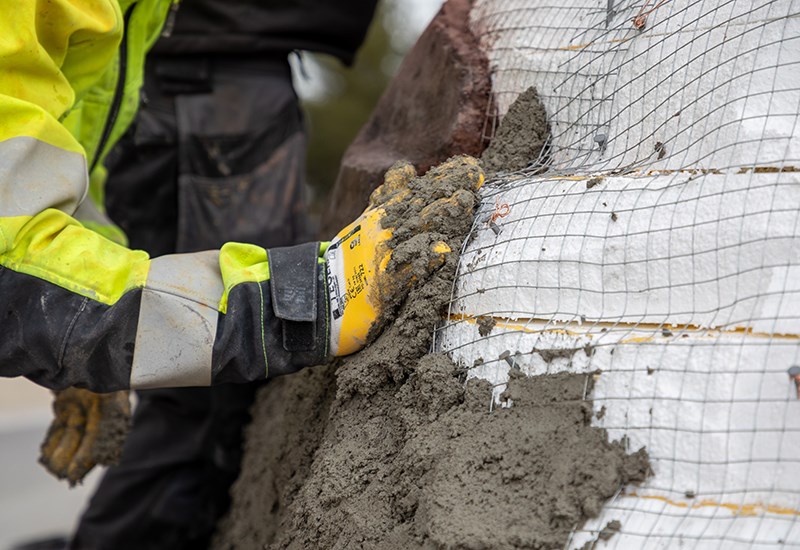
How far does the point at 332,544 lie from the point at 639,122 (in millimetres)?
869

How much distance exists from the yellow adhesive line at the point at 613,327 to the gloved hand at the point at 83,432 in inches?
48.3

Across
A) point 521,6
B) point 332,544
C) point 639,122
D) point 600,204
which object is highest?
point 521,6

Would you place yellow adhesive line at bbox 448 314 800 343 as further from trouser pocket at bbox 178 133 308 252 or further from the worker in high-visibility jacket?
trouser pocket at bbox 178 133 308 252

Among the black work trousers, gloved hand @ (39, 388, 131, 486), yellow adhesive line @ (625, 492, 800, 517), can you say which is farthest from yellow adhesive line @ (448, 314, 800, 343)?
the black work trousers

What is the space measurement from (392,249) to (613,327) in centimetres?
37

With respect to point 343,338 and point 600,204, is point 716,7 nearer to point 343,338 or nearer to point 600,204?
point 600,204

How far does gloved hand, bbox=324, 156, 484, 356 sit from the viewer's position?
4.41 feet

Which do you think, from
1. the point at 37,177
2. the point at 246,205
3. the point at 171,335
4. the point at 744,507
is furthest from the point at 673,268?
the point at 246,205

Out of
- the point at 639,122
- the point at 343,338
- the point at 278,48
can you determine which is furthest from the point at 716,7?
the point at 278,48

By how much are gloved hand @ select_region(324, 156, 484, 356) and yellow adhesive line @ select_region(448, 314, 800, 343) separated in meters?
0.11

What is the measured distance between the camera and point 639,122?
1.43m

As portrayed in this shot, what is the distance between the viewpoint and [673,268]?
1180mm

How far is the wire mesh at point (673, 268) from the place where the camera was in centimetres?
105

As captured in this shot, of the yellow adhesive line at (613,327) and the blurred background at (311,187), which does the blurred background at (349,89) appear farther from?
the yellow adhesive line at (613,327)
